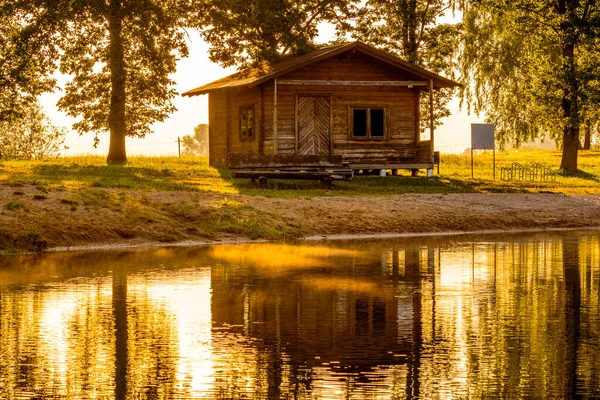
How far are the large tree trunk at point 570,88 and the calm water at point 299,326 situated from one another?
2896 centimetres

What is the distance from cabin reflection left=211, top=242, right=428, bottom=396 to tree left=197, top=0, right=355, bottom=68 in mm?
30526

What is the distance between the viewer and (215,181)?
3734 cm

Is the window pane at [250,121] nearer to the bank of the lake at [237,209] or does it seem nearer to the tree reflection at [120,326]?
the bank of the lake at [237,209]

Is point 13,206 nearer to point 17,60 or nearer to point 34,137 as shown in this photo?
point 17,60

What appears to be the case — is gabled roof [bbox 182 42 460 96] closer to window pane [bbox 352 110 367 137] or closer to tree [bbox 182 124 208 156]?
window pane [bbox 352 110 367 137]

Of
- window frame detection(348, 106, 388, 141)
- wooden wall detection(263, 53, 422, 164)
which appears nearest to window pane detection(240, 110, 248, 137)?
wooden wall detection(263, 53, 422, 164)

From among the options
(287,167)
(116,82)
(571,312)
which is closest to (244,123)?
(116,82)

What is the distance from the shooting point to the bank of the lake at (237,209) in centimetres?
2397

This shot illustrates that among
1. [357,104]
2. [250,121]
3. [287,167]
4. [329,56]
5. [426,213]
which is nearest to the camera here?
[426,213]

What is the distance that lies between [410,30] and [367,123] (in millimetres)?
11858

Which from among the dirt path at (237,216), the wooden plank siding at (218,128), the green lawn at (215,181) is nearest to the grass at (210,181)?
the green lawn at (215,181)

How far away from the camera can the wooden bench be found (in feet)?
117

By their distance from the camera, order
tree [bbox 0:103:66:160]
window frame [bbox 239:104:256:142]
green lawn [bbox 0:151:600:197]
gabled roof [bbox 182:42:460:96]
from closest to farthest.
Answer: green lawn [bbox 0:151:600:197] → gabled roof [bbox 182:42:460:96] → window frame [bbox 239:104:256:142] → tree [bbox 0:103:66:160]

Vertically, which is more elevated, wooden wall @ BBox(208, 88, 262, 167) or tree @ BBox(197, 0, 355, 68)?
tree @ BBox(197, 0, 355, 68)
